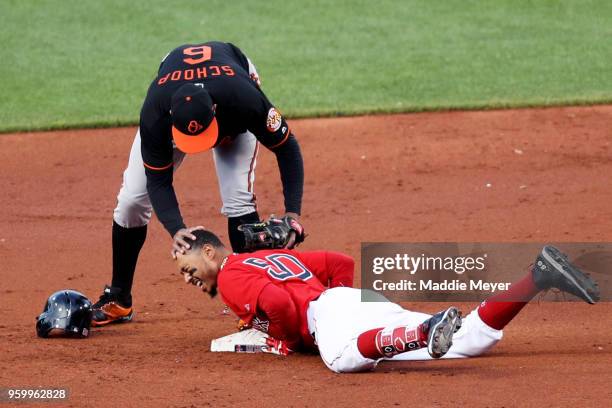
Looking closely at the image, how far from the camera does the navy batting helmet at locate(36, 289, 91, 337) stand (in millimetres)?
5855

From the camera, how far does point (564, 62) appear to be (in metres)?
11.8

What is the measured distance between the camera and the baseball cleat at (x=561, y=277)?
4.74m

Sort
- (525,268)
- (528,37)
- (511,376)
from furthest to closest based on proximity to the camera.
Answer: (528,37) < (525,268) < (511,376)

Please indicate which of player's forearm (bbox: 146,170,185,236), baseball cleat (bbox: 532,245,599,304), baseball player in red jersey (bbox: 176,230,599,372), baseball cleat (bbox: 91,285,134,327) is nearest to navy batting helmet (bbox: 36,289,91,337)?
baseball cleat (bbox: 91,285,134,327)

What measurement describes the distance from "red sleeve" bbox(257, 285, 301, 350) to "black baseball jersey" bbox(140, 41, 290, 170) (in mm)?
935

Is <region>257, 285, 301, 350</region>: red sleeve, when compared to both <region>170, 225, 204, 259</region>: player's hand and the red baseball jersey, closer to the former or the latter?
the red baseball jersey

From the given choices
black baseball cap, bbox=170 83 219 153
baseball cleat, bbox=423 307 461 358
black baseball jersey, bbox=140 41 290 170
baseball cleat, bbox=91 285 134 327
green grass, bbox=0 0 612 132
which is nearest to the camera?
baseball cleat, bbox=423 307 461 358

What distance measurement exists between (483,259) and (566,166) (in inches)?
99.1

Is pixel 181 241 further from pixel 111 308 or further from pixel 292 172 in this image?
pixel 111 308

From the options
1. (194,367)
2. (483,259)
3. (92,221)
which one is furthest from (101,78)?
(194,367)

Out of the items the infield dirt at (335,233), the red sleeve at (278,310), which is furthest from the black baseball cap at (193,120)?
the infield dirt at (335,233)

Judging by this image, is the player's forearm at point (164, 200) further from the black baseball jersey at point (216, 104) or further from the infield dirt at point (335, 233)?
the infield dirt at point (335, 233)

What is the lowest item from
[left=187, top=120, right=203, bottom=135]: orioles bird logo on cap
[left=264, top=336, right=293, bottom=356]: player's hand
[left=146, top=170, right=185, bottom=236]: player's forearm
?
[left=264, top=336, right=293, bottom=356]: player's hand

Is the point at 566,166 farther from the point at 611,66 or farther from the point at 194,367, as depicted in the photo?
the point at 194,367
